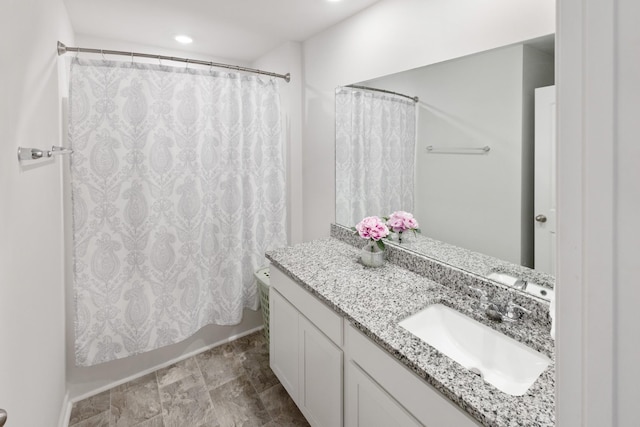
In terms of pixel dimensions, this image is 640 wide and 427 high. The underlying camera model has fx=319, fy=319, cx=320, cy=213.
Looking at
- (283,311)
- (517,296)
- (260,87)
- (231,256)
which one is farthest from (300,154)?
(517,296)

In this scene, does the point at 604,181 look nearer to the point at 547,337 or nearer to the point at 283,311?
the point at 547,337

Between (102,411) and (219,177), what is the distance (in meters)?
1.60

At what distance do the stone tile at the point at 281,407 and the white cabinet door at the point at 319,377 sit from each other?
24 centimetres

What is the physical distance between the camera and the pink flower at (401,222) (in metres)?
1.78

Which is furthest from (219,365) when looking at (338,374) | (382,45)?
(382,45)

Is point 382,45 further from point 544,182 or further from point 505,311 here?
point 505,311

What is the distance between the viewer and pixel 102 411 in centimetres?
191

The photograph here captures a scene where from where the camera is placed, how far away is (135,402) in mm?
1966

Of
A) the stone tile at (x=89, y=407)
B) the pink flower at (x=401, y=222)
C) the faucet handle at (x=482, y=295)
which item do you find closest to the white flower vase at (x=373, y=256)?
the pink flower at (x=401, y=222)

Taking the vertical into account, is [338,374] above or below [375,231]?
below

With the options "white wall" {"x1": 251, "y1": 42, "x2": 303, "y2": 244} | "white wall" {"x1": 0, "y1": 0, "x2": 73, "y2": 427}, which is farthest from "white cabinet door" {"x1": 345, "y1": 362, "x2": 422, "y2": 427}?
"white wall" {"x1": 251, "y1": 42, "x2": 303, "y2": 244}

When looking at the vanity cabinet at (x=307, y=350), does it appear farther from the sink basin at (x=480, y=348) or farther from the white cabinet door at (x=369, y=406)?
the sink basin at (x=480, y=348)

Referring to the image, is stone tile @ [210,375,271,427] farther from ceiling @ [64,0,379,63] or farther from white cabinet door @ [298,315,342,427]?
ceiling @ [64,0,379,63]

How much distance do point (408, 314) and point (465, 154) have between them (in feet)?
2.52
